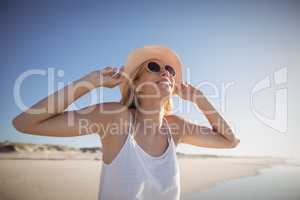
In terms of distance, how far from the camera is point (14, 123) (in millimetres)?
854

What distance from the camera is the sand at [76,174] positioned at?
13.4ft

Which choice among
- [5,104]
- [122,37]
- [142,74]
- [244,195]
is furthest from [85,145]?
[142,74]

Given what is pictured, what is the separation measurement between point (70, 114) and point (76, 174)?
13.0 ft

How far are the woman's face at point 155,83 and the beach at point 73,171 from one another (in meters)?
2.84

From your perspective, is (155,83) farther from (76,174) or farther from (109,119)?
(76,174)

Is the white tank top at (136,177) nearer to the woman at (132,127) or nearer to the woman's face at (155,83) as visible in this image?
the woman at (132,127)

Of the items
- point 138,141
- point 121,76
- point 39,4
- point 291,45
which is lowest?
point 138,141

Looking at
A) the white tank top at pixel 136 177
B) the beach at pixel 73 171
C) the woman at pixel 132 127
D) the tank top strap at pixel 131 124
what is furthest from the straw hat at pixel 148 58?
the beach at pixel 73 171

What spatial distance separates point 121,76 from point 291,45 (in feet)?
8.04

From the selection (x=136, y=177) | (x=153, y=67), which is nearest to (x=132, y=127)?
(x=136, y=177)

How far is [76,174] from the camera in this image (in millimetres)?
4676

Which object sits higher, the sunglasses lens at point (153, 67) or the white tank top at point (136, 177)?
the sunglasses lens at point (153, 67)

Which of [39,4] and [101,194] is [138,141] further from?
[39,4]

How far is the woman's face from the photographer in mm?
1070
